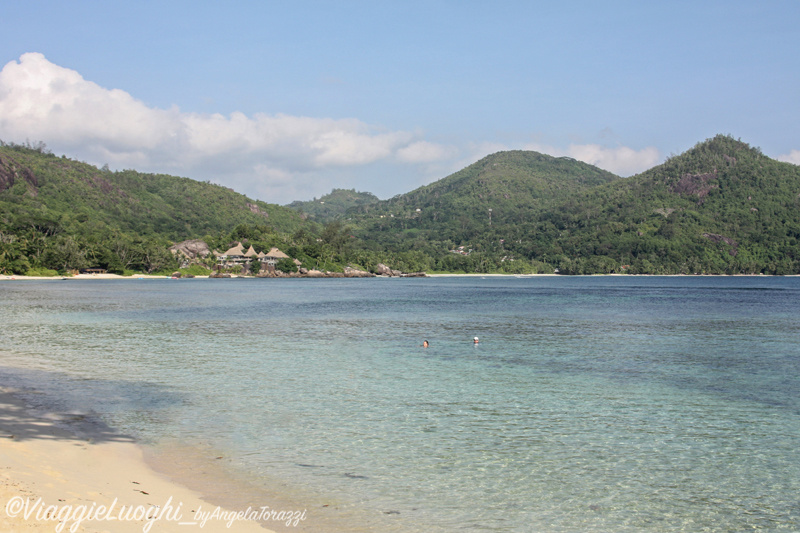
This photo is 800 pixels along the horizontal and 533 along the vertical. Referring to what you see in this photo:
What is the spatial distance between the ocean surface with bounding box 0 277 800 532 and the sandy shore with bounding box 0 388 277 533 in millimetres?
1567

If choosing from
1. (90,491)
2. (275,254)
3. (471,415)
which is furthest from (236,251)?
(90,491)

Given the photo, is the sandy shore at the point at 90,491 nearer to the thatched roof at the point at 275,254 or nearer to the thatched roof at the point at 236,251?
the thatched roof at the point at 236,251

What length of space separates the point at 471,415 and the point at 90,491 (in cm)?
981

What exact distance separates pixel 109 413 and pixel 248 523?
9009mm

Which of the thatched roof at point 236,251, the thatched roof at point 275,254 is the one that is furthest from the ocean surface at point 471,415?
the thatched roof at point 275,254

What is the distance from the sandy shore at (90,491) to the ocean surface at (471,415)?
157cm

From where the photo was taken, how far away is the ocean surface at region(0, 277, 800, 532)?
9820mm

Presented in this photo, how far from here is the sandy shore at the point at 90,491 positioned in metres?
7.74

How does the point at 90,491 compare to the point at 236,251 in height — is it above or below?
below

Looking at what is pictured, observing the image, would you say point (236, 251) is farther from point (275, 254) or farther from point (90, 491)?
point (90, 491)

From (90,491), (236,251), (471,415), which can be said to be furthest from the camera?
(236,251)

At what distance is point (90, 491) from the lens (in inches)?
358

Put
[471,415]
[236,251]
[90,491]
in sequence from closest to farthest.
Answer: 1. [90,491]
2. [471,415]
3. [236,251]

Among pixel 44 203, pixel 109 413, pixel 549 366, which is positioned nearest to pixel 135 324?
pixel 109 413
